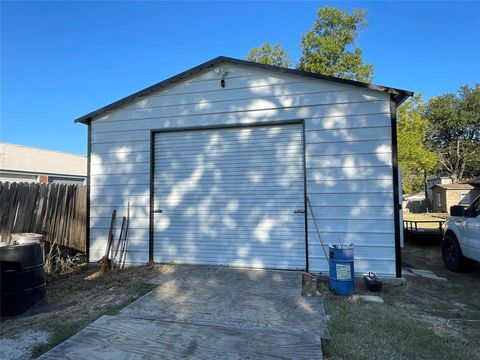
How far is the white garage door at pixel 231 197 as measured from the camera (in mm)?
7000

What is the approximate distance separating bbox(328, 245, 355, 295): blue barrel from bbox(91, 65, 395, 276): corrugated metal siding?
3.16 feet

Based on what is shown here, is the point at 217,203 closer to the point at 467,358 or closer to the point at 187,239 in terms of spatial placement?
the point at 187,239

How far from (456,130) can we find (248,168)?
1521 inches

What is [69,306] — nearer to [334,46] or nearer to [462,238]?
[462,238]

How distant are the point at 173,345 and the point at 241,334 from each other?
30.3 inches

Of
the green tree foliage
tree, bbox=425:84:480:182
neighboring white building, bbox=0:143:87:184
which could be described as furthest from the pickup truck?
tree, bbox=425:84:480:182

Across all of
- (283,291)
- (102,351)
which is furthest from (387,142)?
(102,351)

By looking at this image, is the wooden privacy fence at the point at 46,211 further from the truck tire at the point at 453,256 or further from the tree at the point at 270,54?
the tree at the point at 270,54

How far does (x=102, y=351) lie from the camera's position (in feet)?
12.0

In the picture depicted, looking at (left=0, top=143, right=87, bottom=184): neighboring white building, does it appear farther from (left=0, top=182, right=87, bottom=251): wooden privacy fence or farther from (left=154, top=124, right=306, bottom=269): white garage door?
(left=154, top=124, right=306, bottom=269): white garage door

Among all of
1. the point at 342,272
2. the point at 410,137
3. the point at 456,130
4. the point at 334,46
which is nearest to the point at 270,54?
the point at 334,46

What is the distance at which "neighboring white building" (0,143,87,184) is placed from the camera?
2155cm

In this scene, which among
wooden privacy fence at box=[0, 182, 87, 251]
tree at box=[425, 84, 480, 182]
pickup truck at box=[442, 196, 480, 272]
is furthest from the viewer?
tree at box=[425, 84, 480, 182]

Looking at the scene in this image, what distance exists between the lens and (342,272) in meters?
5.56
